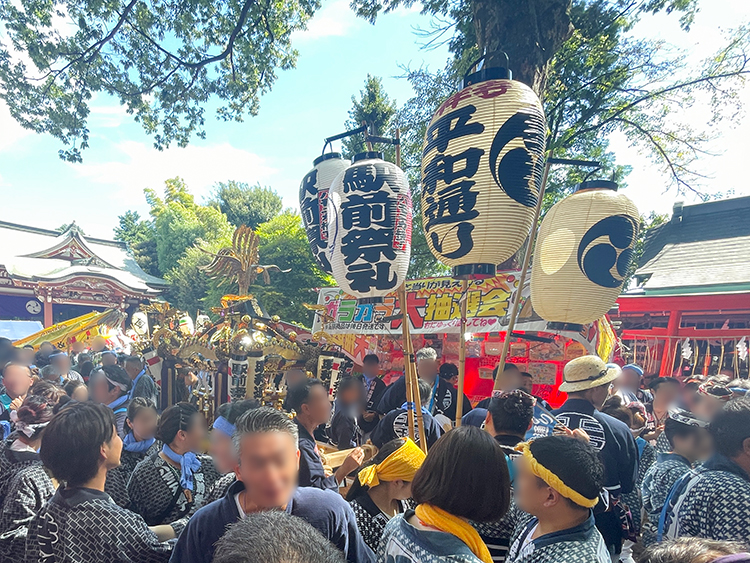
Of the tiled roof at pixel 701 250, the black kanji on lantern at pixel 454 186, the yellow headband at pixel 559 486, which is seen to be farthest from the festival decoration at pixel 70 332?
the tiled roof at pixel 701 250

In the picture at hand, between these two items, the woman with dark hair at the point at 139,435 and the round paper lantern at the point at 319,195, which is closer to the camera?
the woman with dark hair at the point at 139,435

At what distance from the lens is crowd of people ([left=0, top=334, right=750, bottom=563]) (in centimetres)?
151

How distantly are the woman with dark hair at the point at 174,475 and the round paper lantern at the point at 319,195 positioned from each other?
7.91 feet

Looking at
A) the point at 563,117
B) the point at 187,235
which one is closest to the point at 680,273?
the point at 563,117

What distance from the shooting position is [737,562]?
100 centimetres


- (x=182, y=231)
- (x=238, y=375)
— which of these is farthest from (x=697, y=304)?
(x=182, y=231)

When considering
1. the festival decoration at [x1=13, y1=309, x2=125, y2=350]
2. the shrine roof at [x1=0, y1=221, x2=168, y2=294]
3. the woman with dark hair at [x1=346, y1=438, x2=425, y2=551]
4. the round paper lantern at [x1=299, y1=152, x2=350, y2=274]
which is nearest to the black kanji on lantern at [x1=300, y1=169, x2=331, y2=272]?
the round paper lantern at [x1=299, y1=152, x2=350, y2=274]

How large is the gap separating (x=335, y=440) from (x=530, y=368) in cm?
512

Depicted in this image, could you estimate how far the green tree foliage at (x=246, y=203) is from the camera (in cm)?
3459

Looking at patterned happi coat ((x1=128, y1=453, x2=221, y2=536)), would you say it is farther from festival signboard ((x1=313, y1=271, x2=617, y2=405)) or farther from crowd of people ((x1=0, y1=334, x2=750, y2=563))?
festival signboard ((x1=313, y1=271, x2=617, y2=405))

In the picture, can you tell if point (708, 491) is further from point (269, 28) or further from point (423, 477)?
point (269, 28)

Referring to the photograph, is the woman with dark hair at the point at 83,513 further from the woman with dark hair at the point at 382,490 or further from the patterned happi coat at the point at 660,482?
the patterned happi coat at the point at 660,482

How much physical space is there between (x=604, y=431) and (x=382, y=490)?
5.69 feet

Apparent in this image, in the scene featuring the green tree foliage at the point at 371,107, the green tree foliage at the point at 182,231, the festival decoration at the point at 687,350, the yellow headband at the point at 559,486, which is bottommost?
the festival decoration at the point at 687,350
